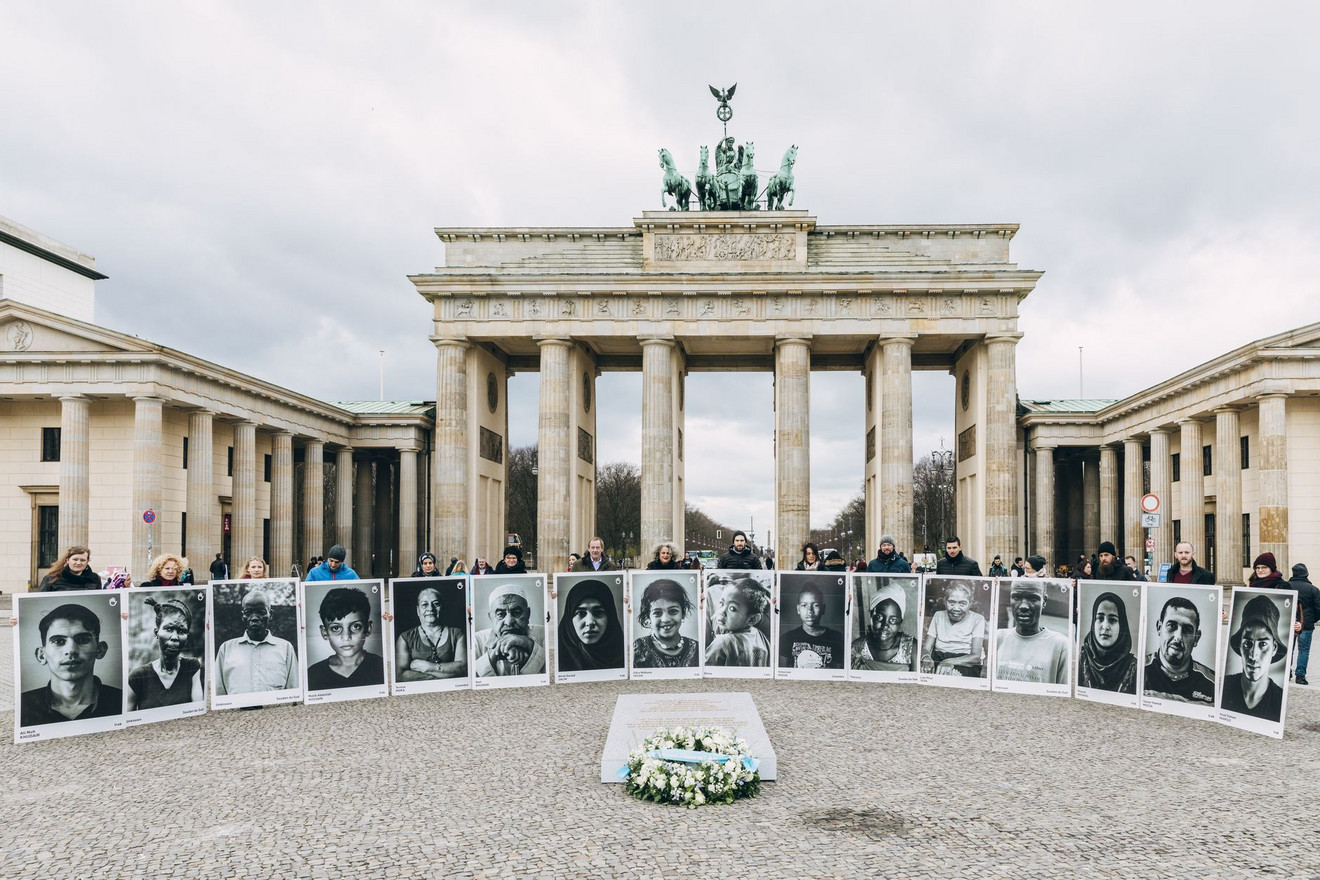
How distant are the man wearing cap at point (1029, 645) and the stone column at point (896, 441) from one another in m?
29.6

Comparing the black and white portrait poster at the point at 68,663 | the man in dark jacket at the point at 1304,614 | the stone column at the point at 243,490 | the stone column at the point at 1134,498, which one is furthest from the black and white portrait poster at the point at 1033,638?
the stone column at the point at 243,490

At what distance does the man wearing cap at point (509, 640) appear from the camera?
14359 mm

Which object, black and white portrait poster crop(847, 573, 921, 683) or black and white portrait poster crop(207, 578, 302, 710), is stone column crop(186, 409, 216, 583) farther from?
black and white portrait poster crop(847, 573, 921, 683)

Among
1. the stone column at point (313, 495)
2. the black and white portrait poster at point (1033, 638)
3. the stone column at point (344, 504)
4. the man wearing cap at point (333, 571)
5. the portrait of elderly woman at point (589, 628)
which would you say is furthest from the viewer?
the stone column at point (344, 504)

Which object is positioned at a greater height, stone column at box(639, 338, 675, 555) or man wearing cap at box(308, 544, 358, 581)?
stone column at box(639, 338, 675, 555)

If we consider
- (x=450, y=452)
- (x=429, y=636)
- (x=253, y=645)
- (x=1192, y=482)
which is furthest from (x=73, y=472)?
(x=1192, y=482)

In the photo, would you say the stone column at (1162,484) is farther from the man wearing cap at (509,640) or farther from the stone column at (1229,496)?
the man wearing cap at (509,640)

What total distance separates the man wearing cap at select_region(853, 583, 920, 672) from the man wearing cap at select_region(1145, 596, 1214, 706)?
3.34 m

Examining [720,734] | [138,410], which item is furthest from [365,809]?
[138,410]

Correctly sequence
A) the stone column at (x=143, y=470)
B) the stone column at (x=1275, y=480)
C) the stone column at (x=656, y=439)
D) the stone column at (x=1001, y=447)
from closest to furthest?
the stone column at (x=1275, y=480) → the stone column at (x=143, y=470) → the stone column at (x=1001, y=447) → the stone column at (x=656, y=439)

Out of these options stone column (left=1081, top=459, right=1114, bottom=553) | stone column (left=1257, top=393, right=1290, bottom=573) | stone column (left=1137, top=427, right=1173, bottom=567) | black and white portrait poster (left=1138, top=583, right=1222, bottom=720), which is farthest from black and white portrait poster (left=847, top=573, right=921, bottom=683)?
stone column (left=1081, top=459, right=1114, bottom=553)

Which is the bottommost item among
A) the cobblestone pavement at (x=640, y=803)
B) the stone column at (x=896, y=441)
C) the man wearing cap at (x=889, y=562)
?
the cobblestone pavement at (x=640, y=803)

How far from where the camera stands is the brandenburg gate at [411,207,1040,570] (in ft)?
144

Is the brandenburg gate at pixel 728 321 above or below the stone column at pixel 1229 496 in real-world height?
above
